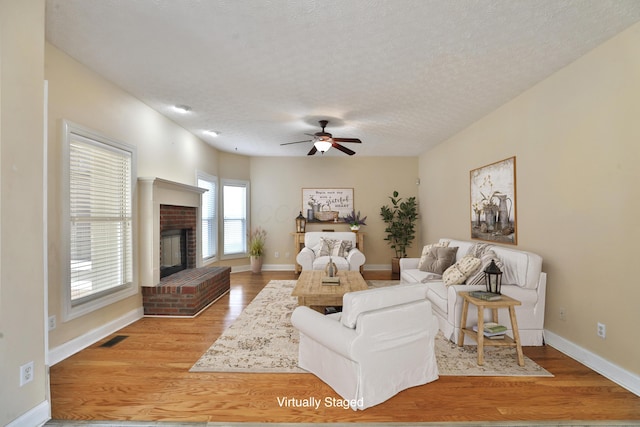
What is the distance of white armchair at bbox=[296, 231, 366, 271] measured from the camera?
18.1 ft

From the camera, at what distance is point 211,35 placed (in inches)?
92.5

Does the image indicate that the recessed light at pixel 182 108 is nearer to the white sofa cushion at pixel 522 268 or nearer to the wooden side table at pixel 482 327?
the wooden side table at pixel 482 327

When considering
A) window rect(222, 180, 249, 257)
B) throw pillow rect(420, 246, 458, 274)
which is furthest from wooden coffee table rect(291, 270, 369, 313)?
window rect(222, 180, 249, 257)

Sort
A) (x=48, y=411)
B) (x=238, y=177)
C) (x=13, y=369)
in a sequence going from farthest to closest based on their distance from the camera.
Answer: (x=238, y=177) < (x=48, y=411) < (x=13, y=369)

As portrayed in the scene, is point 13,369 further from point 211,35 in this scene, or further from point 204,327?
point 211,35

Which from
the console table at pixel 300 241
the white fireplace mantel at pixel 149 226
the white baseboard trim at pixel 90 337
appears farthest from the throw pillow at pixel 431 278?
the white baseboard trim at pixel 90 337

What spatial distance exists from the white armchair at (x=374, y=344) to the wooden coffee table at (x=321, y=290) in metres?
0.88

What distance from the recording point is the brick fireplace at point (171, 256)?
3762 millimetres

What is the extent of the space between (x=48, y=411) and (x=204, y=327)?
5.33 ft

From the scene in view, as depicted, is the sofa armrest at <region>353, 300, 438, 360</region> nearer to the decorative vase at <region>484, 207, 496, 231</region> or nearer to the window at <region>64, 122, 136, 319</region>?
the decorative vase at <region>484, 207, 496, 231</region>

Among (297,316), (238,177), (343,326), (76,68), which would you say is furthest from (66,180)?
(238,177)

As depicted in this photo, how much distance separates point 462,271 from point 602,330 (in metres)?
1.18

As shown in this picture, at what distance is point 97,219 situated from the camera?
10.2 feet

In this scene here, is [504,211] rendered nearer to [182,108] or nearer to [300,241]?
[300,241]
